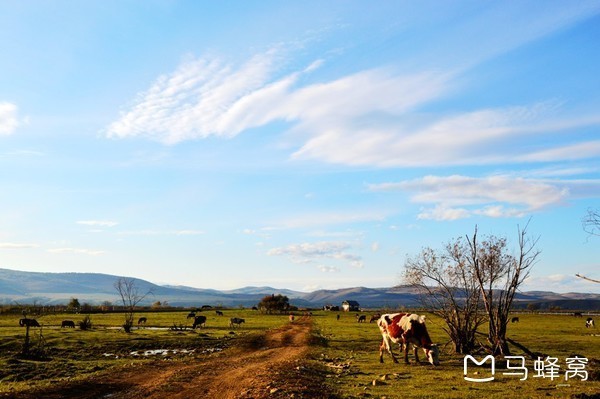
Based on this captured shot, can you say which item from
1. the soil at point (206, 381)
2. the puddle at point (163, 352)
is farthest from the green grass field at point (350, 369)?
the soil at point (206, 381)

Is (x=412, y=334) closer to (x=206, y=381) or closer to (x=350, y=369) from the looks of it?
(x=350, y=369)

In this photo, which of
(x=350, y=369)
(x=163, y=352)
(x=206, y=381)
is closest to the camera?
(x=206, y=381)

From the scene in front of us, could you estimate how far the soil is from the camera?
19134 mm

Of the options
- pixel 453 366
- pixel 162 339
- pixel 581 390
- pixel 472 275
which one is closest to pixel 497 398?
pixel 581 390

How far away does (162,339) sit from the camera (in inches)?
1858

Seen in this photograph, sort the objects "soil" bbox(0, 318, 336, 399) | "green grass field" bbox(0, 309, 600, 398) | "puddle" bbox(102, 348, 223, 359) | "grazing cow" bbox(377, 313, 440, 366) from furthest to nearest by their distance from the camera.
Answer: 1. "puddle" bbox(102, 348, 223, 359)
2. "grazing cow" bbox(377, 313, 440, 366)
3. "soil" bbox(0, 318, 336, 399)
4. "green grass field" bbox(0, 309, 600, 398)

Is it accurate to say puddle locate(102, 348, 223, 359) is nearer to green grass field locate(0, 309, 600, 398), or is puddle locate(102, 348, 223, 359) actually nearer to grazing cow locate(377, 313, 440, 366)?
green grass field locate(0, 309, 600, 398)

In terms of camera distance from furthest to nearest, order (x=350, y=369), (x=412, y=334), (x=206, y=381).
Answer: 1. (x=412, y=334)
2. (x=350, y=369)
3. (x=206, y=381)

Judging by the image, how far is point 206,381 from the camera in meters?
22.6

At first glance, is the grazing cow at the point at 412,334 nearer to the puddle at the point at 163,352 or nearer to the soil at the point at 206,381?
the soil at the point at 206,381

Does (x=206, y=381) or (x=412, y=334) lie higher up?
(x=412, y=334)

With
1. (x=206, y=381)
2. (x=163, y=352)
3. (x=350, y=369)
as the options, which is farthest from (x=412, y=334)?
(x=163, y=352)

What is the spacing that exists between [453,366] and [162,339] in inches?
1181

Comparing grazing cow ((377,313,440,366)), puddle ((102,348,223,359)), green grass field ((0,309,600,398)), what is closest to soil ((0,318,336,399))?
green grass field ((0,309,600,398))
